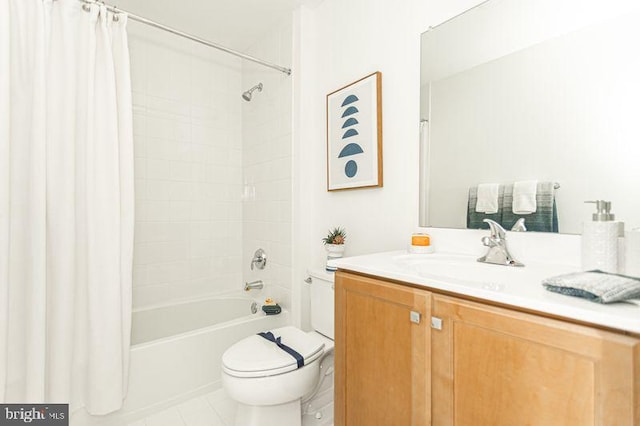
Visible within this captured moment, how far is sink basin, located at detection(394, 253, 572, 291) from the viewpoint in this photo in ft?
2.87

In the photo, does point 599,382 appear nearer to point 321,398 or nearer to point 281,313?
point 321,398

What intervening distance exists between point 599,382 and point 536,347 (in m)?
0.10

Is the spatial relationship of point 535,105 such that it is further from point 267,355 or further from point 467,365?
point 267,355

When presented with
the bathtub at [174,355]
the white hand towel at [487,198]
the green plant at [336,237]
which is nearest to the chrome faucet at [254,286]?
the bathtub at [174,355]

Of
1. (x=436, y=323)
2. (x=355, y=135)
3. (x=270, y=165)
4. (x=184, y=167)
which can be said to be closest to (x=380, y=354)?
(x=436, y=323)

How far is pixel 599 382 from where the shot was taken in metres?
0.58

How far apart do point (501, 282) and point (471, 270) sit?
265 mm

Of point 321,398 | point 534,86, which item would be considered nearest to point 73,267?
point 321,398

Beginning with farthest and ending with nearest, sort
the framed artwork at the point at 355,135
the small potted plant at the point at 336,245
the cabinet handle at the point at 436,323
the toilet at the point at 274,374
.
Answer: the small potted plant at the point at 336,245
the framed artwork at the point at 355,135
the toilet at the point at 274,374
the cabinet handle at the point at 436,323

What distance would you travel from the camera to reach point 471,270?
1.11 metres

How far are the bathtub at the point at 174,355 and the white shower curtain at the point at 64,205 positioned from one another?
0.33 feet

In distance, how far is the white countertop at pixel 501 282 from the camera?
59 centimetres

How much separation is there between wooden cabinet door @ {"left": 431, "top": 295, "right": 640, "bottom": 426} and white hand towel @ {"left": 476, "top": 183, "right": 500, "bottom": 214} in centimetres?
55

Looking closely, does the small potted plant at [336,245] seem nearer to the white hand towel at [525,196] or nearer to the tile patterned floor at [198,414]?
the white hand towel at [525,196]
